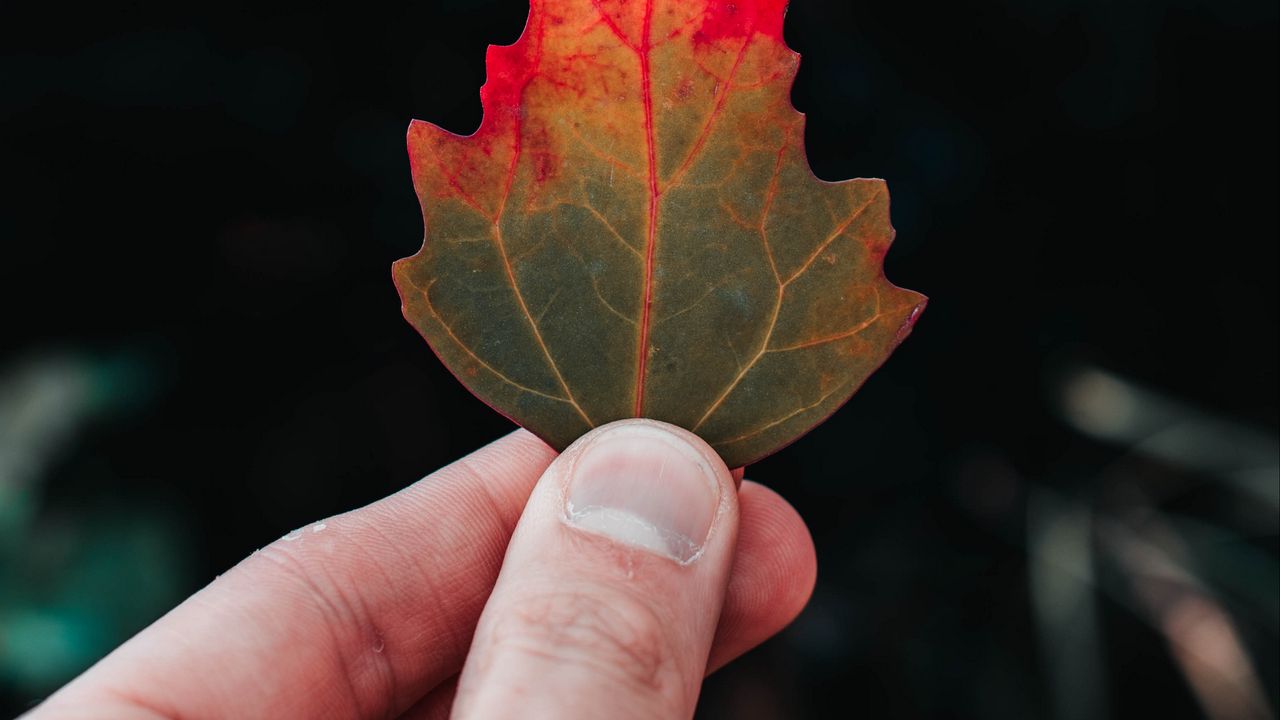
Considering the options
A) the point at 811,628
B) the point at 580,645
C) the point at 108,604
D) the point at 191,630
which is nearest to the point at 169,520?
the point at 108,604

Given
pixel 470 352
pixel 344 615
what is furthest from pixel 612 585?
pixel 344 615

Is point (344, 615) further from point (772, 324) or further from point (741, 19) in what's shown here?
point (741, 19)

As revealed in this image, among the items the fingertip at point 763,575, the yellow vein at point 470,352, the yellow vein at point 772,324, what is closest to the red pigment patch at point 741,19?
the yellow vein at point 772,324

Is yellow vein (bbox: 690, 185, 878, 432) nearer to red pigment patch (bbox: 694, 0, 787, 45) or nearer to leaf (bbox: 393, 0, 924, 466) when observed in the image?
leaf (bbox: 393, 0, 924, 466)

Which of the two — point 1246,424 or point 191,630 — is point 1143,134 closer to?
point 1246,424

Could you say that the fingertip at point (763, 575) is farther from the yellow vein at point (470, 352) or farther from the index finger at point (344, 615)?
the yellow vein at point (470, 352)

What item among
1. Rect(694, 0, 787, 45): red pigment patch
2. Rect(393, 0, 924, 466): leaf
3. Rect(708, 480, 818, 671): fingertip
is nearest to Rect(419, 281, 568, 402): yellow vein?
Rect(393, 0, 924, 466): leaf
